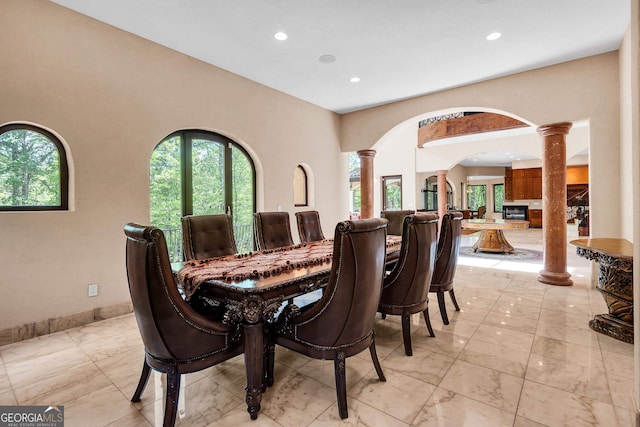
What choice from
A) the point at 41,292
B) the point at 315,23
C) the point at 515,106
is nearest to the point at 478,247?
the point at 515,106

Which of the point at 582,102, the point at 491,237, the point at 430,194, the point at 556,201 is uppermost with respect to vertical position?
the point at 582,102

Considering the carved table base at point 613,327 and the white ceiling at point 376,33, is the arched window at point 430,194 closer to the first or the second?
the white ceiling at point 376,33

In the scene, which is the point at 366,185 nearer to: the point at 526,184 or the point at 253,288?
the point at 253,288

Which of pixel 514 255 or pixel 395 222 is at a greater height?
pixel 395 222

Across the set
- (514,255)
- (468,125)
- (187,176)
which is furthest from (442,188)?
(187,176)

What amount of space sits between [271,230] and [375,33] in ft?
8.30

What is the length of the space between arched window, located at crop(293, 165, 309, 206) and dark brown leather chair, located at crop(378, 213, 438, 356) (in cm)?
350

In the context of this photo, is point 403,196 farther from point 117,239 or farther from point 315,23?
point 117,239

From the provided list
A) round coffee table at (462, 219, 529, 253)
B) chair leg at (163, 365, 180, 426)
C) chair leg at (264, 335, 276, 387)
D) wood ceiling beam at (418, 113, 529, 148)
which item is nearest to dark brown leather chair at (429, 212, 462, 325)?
chair leg at (264, 335, 276, 387)

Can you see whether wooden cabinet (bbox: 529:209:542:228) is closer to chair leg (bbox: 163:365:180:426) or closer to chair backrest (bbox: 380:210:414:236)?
chair backrest (bbox: 380:210:414:236)

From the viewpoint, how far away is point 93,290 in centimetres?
318

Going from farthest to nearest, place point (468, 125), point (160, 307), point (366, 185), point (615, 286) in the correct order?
point (468, 125)
point (366, 185)
point (615, 286)
point (160, 307)

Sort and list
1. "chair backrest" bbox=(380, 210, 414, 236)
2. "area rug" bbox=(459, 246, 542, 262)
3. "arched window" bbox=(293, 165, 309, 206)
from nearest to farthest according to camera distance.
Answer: "chair backrest" bbox=(380, 210, 414, 236), "arched window" bbox=(293, 165, 309, 206), "area rug" bbox=(459, 246, 542, 262)

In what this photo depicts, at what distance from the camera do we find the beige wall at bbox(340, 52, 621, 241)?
3922 millimetres
